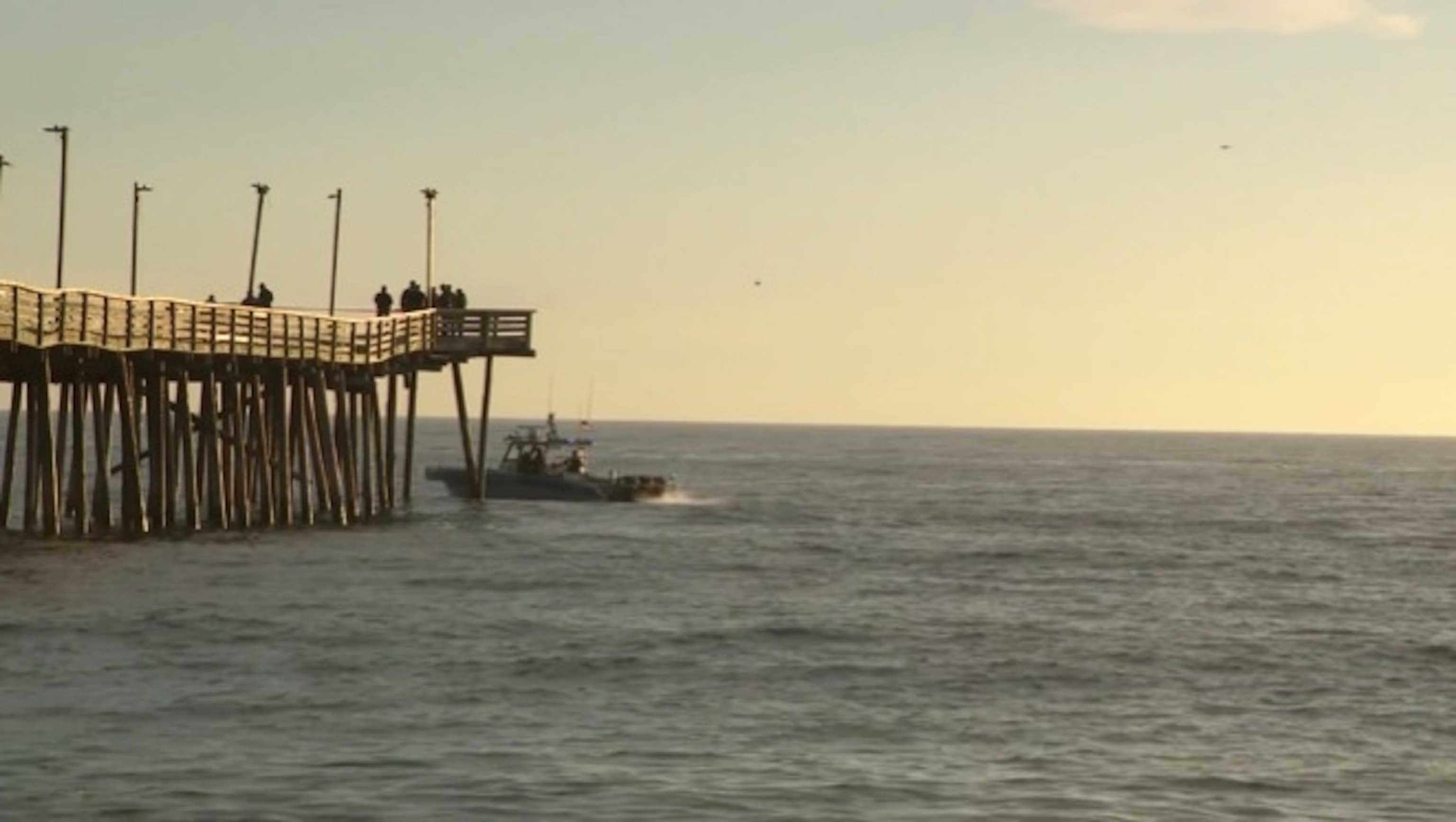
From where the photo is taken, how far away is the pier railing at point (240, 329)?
4891cm

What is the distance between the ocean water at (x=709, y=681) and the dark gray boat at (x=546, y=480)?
1711 centimetres

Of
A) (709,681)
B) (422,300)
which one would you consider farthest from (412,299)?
(709,681)

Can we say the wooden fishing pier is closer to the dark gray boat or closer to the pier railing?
the pier railing

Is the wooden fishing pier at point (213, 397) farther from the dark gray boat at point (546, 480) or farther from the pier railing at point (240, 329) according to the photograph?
the dark gray boat at point (546, 480)

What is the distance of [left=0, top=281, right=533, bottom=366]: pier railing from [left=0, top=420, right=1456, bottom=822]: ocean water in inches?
144

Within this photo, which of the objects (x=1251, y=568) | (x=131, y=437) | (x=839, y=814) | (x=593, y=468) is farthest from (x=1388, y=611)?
(x=593, y=468)

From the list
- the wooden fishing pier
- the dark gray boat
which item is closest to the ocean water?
the wooden fishing pier

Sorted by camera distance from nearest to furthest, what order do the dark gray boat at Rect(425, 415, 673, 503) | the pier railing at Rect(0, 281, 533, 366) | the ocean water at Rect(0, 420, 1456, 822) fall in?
the ocean water at Rect(0, 420, 1456, 822) < the pier railing at Rect(0, 281, 533, 366) < the dark gray boat at Rect(425, 415, 673, 503)

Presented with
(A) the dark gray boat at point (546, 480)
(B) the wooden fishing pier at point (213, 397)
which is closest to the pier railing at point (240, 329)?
(B) the wooden fishing pier at point (213, 397)

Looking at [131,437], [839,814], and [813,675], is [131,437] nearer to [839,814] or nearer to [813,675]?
[813,675]

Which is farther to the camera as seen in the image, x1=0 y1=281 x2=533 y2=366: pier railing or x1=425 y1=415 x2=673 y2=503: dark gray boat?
x1=425 y1=415 x2=673 y2=503: dark gray boat

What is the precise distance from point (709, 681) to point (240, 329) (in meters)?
25.6

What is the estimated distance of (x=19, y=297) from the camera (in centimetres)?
4784

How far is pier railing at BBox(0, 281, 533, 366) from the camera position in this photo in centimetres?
4891
